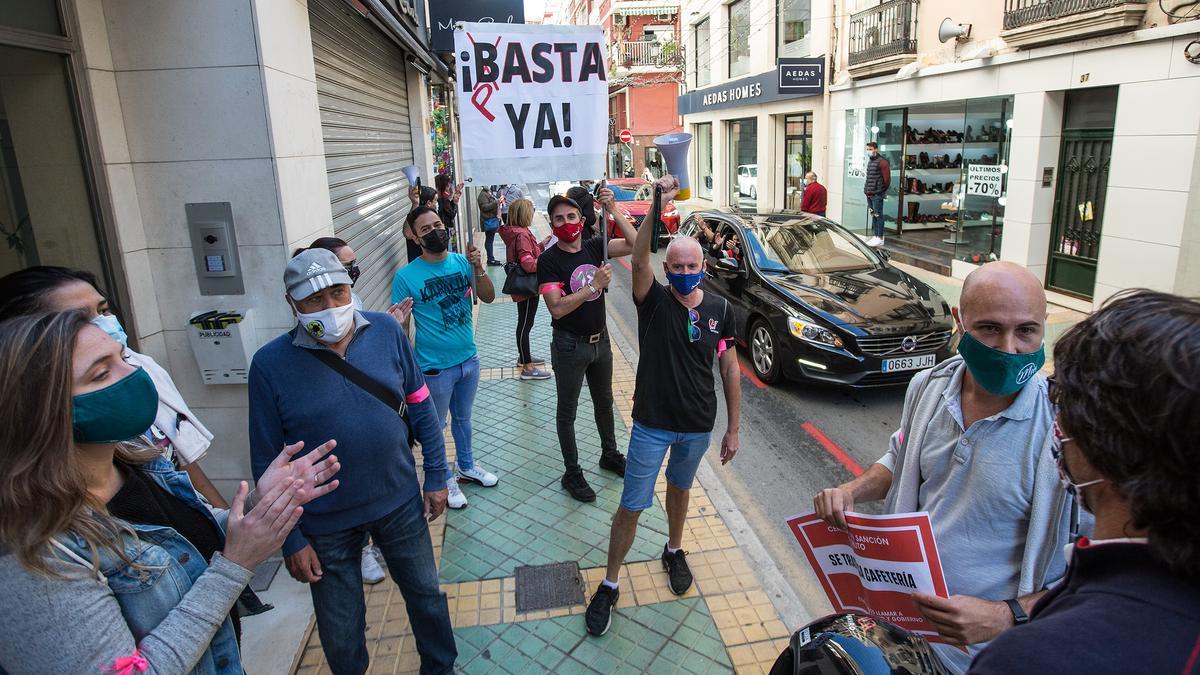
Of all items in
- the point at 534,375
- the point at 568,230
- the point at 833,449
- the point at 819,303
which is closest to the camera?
the point at 568,230

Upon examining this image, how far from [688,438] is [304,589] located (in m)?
2.32

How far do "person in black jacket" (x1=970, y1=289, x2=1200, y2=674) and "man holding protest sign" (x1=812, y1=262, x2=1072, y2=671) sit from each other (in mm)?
711

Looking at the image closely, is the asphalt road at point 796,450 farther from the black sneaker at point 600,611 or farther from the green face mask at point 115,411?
the green face mask at point 115,411

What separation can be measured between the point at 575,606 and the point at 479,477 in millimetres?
1615

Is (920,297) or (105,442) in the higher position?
(105,442)

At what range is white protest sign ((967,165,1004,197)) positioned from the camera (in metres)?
12.3

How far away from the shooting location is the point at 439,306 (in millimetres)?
4570

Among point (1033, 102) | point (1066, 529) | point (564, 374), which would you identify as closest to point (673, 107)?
point (1033, 102)

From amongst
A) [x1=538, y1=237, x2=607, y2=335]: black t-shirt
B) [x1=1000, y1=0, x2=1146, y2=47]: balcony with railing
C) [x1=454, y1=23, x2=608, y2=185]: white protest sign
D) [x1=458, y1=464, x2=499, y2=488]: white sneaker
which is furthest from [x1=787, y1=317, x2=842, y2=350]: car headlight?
[x1=1000, y1=0, x2=1146, y2=47]: balcony with railing

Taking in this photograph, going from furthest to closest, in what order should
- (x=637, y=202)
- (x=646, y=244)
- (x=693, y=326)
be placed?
(x=637, y=202), (x=693, y=326), (x=646, y=244)

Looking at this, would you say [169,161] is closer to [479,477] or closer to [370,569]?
[370,569]

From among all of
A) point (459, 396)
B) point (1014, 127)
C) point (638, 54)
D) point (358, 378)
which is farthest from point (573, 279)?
point (638, 54)

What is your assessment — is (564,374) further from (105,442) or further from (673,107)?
(673,107)

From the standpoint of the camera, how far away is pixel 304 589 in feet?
12.8
